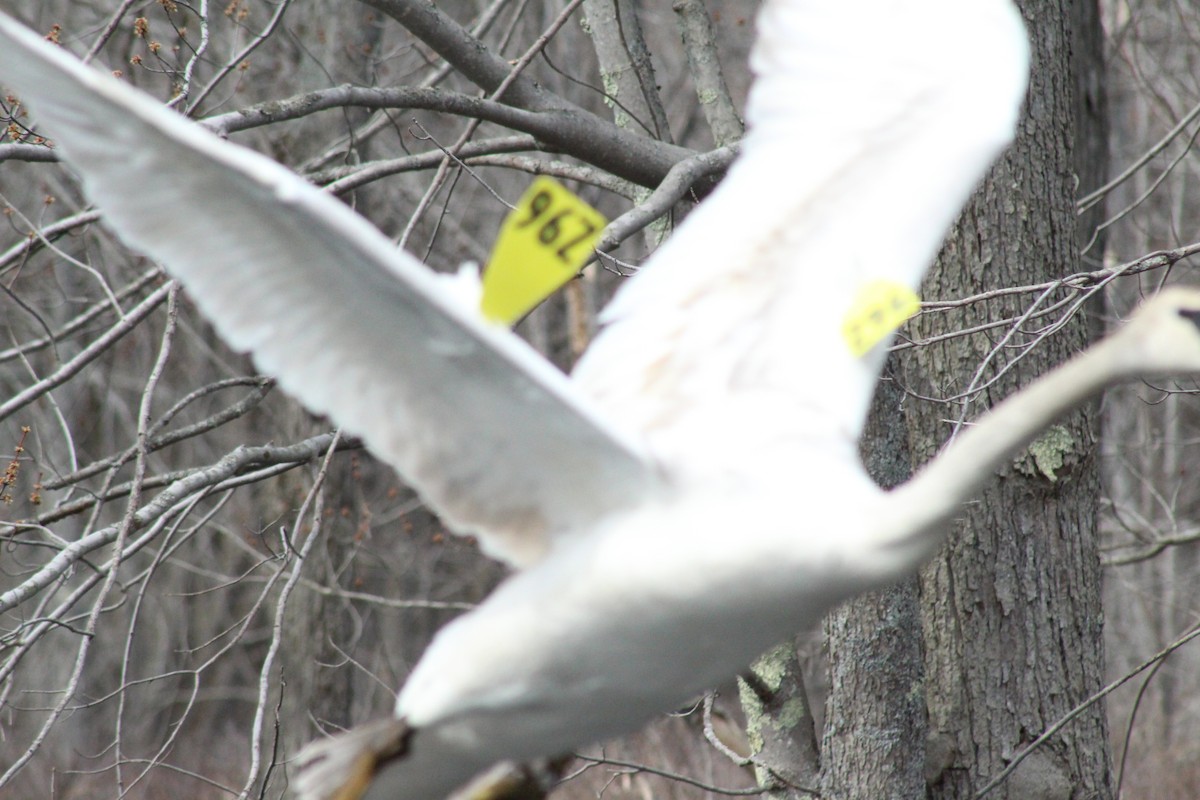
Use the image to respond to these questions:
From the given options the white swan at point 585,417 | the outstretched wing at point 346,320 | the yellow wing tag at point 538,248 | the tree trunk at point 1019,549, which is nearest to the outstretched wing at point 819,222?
the white swan at point 585,417

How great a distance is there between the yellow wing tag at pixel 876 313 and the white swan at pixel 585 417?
93 millimetres

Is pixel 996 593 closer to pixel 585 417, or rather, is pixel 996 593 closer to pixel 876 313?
pixel 876 313

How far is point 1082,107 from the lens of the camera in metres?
6.19

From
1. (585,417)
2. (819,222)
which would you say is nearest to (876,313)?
(819,222)

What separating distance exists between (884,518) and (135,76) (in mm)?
6924

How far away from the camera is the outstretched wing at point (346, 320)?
2.21 meters

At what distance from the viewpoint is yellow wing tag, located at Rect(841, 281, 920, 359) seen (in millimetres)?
2588

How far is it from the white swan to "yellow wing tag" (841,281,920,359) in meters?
0.09

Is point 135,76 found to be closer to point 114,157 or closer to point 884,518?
point 114,157

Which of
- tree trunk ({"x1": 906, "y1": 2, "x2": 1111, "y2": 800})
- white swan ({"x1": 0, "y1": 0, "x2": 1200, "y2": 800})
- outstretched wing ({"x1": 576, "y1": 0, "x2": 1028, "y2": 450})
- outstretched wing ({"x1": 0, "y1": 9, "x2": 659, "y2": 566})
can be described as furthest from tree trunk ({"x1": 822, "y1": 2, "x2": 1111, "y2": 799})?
outstretched wing ({"x1": 0, "y1": 9, "x2": 659, "y2": 566})

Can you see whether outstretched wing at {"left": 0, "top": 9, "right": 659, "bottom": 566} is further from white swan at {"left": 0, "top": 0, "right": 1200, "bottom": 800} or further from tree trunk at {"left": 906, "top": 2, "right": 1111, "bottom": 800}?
tree trunk at {"left": 906, "top": 2, "right": 1111, "bottom": 800}

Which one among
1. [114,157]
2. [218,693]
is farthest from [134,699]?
[114,157]

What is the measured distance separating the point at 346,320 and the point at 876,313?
1.06m

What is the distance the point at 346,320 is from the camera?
239 centimetres
